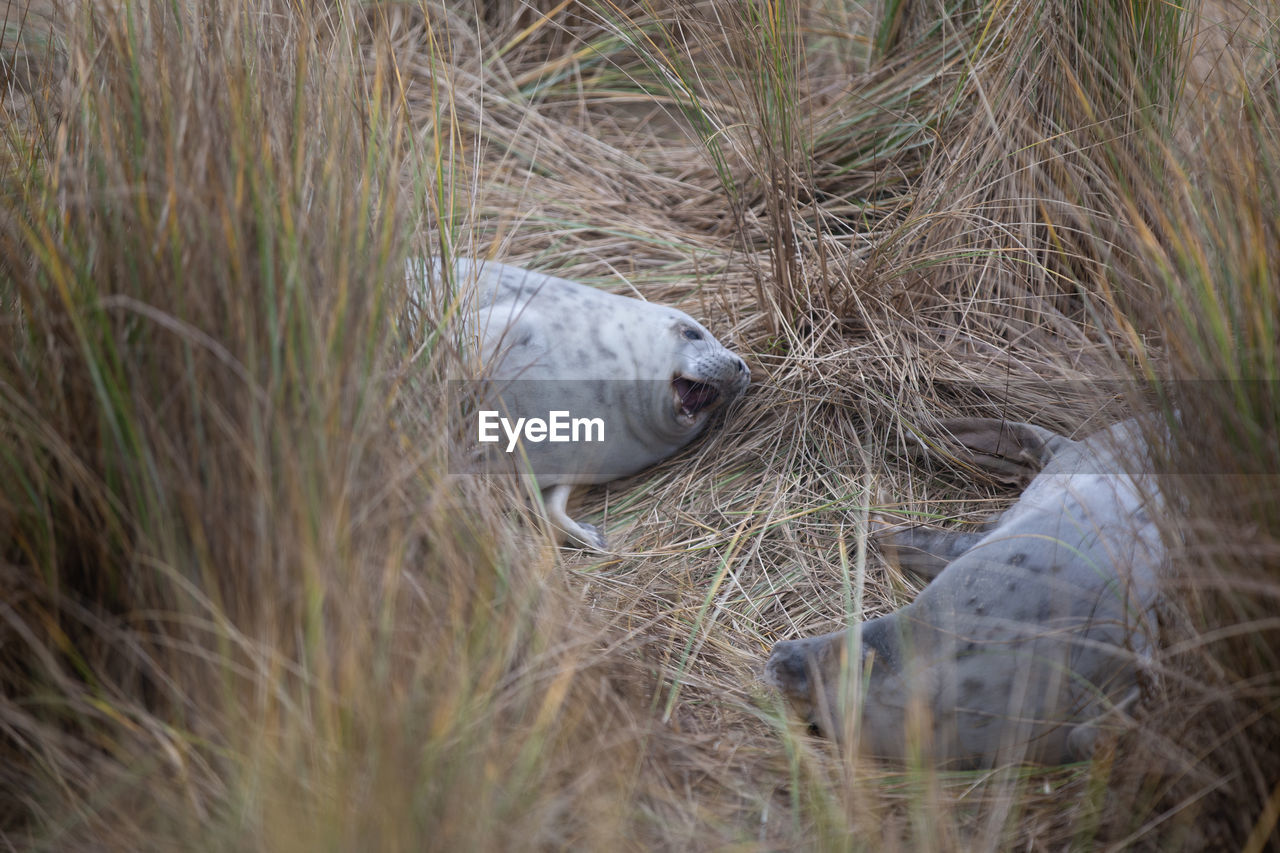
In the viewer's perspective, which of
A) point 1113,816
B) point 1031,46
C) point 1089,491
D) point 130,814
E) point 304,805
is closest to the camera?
point 304,805

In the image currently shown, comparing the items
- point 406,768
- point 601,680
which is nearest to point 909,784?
point 601,680

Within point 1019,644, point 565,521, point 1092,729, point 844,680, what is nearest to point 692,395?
point 565,521

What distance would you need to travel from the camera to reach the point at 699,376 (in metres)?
3.11

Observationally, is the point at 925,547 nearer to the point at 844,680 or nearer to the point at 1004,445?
the point at 1004,445

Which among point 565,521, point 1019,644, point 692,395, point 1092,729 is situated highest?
point 692,395

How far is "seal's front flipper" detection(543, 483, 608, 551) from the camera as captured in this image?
2.82 m

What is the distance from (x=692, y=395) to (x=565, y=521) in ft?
2.02

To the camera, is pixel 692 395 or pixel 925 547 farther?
pixel 692 395

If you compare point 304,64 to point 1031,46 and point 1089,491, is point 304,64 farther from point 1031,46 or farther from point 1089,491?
point 1031,46

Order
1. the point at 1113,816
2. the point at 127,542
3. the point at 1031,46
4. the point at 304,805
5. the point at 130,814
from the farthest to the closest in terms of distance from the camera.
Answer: the point at 1031,46 → the point at 1113,816 → the point at 127,542 → the point at 130,814 → the point at 304,805

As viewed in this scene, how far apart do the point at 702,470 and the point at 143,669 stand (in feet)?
5.94

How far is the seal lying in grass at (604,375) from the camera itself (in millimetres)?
3055

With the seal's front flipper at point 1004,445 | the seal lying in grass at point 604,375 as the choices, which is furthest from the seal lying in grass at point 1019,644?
the seal lying in grass at point 604,375

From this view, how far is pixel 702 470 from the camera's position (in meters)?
3.12
